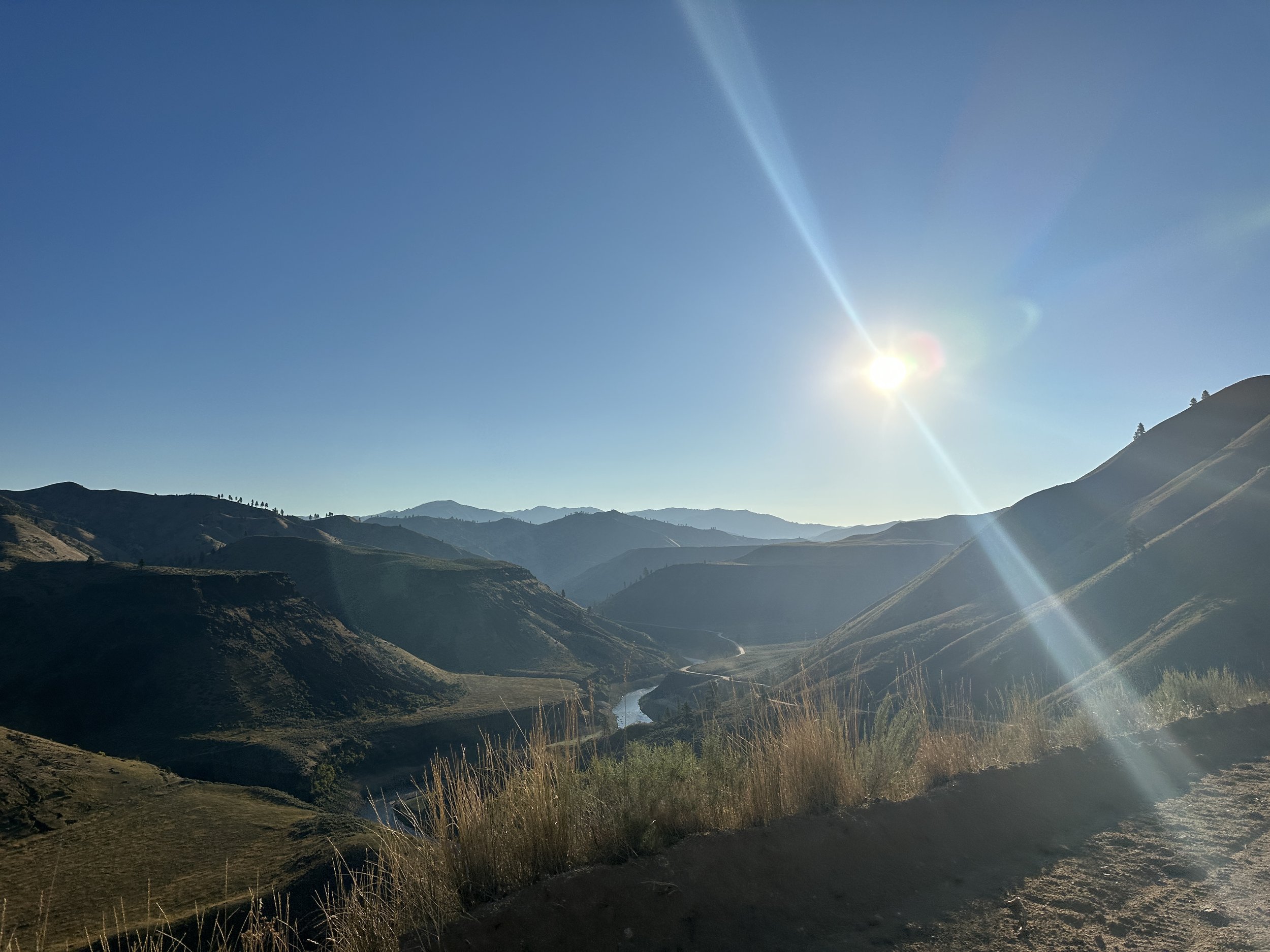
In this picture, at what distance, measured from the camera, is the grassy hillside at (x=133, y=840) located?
1900 cm

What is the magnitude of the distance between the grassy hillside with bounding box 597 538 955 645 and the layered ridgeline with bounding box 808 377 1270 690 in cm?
4794

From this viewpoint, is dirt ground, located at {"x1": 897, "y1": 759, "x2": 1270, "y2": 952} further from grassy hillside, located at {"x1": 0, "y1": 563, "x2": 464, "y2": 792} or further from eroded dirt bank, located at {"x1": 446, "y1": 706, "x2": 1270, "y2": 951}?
grassy hillside, located at {"x1": 0, "y1": 563, "x2": 464, "y2": 792}

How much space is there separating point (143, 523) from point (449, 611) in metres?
61.1

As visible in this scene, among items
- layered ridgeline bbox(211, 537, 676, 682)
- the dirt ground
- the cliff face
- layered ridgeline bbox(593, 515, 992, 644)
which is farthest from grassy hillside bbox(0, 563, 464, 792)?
layered ridgeline bbox(593, 515, 992, 644)

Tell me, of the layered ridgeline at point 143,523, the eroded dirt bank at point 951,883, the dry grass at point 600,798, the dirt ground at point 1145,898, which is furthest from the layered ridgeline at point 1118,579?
the layered ridgeline at point 143,523

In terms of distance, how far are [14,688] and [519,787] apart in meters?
59.2

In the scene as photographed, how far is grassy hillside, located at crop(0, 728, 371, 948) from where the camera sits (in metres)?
19.0

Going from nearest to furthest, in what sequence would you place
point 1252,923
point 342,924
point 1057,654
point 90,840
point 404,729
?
1. point 342,924
2. point 1252,923
3. point 90,840
4. point 1057,654
5. point 404,729

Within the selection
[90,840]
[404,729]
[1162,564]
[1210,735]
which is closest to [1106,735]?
[1210,735]

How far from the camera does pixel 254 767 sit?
40219mm

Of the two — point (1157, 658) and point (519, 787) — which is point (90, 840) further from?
point (1157, 658)

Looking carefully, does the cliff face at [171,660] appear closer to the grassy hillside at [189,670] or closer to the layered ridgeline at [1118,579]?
the grassy hillside at [189,670]

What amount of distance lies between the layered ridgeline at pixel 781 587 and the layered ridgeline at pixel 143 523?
6116 centimetres

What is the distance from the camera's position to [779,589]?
409ft
